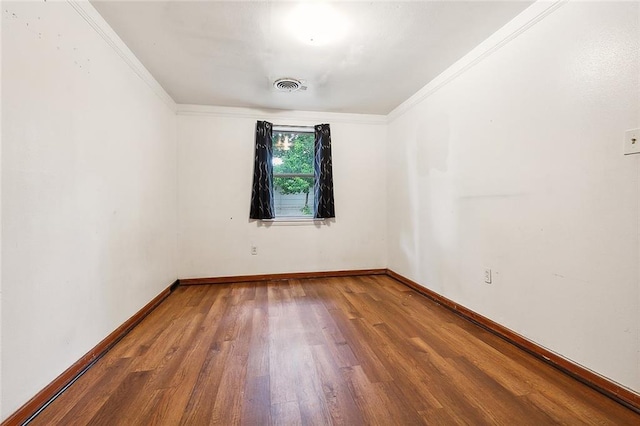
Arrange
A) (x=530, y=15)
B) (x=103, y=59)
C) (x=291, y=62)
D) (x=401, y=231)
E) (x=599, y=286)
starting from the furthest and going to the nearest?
(x=401, y=231), (x=291, y=62), (x=103, y=59), (x=530, y=15), (x=599, y=286)

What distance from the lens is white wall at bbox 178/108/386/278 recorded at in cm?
345

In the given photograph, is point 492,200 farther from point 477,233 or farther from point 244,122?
point 244,122

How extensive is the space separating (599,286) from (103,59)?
3.24 metres

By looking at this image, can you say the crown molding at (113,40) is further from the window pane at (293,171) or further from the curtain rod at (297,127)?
the window pane at (293,171)

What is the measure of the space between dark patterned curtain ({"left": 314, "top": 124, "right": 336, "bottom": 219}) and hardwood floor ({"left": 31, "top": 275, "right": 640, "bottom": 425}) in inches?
59.5

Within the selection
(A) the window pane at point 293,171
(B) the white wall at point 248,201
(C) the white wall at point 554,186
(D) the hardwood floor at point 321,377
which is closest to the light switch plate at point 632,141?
(C) the white wall at point 554,186

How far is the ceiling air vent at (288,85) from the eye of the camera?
2715 millimetres

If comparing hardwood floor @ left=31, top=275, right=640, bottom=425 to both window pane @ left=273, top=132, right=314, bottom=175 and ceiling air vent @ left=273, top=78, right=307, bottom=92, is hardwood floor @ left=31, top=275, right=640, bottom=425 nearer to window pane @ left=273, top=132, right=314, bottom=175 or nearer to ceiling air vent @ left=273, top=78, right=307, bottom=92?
window pane @ left=273, top=132, right=314, bottom=175

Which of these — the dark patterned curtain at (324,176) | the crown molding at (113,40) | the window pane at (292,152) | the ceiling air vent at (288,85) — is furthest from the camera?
the window pane at (292,152)

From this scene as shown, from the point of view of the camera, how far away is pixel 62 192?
4.84 ft

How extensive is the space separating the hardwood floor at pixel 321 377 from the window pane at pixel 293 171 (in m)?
1.71

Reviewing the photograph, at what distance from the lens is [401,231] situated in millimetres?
3525

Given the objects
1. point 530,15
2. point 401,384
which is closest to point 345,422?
point 401,384

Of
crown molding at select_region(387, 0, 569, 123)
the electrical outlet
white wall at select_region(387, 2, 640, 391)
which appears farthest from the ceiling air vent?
the electrical outlet
